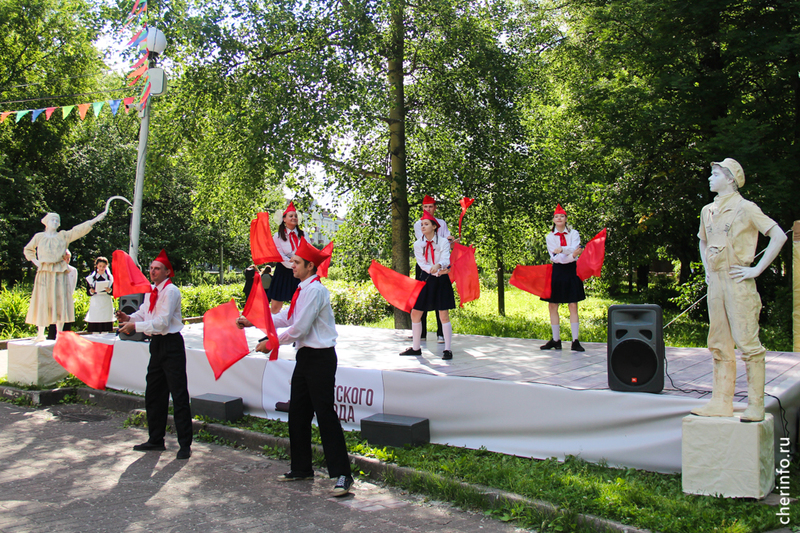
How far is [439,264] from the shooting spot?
7.34m

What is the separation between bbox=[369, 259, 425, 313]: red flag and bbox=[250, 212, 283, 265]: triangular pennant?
4.26 feet

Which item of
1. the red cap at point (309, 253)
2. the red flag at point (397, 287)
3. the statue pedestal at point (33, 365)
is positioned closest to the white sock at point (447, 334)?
the red flag at point (397, 287)

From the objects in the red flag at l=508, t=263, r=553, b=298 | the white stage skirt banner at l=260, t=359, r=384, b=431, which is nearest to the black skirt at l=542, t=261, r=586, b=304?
the red flag at l=508, t=263, r=553, b=298

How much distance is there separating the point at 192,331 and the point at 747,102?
10.5 metres

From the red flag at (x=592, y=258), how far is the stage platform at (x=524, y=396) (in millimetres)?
1005

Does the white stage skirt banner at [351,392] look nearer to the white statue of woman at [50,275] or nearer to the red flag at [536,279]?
the red flag at [536,279]

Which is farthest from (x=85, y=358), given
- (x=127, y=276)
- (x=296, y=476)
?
(x=296, y=476)

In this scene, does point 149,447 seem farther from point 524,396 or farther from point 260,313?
point 524,396

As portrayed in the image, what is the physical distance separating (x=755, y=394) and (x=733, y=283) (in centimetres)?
72

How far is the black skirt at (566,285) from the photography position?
7.62 metres

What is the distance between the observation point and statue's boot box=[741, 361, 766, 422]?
383cm

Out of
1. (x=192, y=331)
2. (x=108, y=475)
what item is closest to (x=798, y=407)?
(x=108, y=475)

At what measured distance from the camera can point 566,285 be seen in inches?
302

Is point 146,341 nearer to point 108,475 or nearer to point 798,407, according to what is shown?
point 108,475
